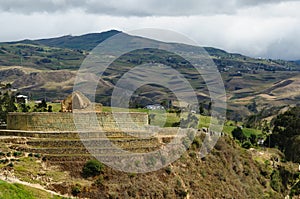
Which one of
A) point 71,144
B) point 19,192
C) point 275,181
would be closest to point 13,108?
point 71,144

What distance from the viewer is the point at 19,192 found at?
93.8 feet

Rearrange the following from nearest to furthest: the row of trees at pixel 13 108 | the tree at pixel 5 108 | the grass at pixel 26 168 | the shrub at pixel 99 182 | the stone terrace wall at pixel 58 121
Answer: the grass at pixel 26 168
the shrub at pixel 99 182
the stone terrace wall at pixel 58 121
the tree at pixel 5 108
the row of trees at pixel 13 108

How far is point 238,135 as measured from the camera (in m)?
74.2

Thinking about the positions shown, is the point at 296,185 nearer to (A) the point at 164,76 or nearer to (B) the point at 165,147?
(B) the point at 165,147

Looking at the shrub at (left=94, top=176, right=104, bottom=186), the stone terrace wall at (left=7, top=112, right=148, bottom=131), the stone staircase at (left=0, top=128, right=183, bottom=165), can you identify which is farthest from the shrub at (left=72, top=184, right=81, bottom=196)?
the stone terrace wall at (left=7, top=112, right=148, bottom=131)

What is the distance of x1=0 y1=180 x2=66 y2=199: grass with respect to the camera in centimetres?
2770

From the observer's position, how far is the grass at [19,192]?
27703 mm

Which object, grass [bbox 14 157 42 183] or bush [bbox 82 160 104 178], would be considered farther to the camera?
bush [bbox 82 160 104 178]

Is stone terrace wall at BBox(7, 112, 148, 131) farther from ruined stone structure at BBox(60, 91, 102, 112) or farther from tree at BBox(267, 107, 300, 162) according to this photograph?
tree at BBox(267, 107, 300, 162)

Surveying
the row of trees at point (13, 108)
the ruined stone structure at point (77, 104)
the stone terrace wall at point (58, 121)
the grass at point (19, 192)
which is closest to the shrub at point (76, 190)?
the grass at point (19, 192)

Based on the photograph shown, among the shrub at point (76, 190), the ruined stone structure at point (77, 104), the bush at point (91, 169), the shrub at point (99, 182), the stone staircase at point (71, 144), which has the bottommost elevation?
the shrub at point (76, 190)

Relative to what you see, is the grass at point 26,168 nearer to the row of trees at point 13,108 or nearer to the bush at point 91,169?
the bush at point 91,169

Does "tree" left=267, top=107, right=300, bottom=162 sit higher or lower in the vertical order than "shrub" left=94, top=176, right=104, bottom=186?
lower

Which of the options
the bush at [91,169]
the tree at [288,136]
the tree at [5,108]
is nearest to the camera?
the bush at [91,169]
